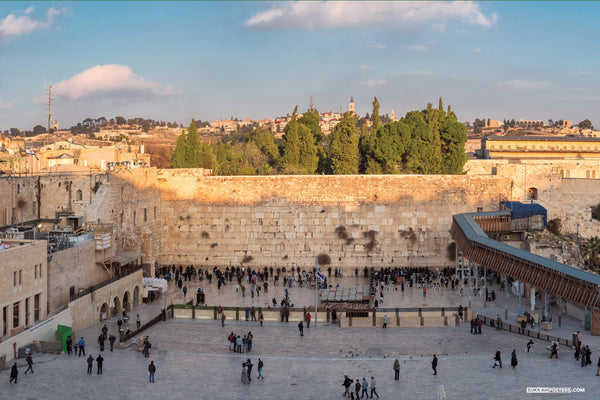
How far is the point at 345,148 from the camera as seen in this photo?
42812 mm

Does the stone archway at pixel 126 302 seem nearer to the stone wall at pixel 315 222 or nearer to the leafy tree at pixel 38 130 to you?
the stone wall at pixel 315 222

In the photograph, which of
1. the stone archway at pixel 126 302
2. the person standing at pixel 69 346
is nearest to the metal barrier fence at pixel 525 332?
the stone archway at pixel 126 302

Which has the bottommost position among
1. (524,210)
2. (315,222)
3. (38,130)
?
(315,222)

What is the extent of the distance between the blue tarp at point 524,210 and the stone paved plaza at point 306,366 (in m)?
12.2

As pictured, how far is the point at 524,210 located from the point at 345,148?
1203cm

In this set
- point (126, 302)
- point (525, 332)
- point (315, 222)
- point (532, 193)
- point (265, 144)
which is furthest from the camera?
point (265, 144)

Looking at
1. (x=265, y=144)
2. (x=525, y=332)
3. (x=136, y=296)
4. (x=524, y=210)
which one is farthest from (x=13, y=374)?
(x=265, y=144)

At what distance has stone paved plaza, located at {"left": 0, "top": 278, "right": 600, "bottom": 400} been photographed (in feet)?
56.2

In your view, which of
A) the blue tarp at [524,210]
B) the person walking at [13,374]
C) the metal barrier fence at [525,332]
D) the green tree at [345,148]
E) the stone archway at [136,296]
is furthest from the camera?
the green tree at [345,148]

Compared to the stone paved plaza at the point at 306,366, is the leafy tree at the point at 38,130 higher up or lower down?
higher up

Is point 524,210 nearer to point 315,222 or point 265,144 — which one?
point 315,222

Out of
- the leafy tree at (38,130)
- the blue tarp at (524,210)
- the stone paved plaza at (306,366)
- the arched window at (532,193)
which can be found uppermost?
the leafy tree at (38,130)

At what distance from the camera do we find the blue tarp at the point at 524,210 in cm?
3578

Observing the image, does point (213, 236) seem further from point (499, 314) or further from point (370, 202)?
point (499, 314)
